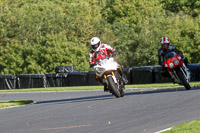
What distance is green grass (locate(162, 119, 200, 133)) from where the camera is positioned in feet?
25.7

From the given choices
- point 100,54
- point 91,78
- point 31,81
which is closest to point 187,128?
point 100,54

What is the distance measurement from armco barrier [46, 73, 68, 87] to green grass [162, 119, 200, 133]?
26.2 meters

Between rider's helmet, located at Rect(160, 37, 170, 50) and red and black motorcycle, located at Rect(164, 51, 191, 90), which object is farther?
rider's helmet, located at Rect(160, 37, 170, 50)

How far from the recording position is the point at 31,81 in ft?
116

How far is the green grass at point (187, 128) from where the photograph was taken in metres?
7.85

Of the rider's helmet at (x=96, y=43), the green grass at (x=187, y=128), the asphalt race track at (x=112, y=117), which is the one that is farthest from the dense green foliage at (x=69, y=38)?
the green grass at (x=187, y=128)

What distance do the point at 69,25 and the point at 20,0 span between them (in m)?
19.9

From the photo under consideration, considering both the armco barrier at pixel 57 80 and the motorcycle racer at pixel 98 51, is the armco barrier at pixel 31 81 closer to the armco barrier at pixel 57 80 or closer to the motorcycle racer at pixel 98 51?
the armco barrier at pixel 57 80

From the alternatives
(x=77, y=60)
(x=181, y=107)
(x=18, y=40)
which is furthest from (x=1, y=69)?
(x=181, y=107)

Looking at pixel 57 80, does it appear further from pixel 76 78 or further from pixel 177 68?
pixel 177 68

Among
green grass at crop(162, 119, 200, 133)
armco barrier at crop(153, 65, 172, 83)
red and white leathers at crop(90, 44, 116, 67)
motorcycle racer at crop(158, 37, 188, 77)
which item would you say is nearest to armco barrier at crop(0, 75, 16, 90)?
armco barrier at crop(153, 65, 172, 83)

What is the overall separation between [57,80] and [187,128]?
89.0ft

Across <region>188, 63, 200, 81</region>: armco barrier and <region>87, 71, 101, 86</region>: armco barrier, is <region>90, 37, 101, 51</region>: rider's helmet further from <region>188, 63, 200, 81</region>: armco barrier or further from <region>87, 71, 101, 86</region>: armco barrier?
<region>87, 71, 101, 86</region>: armco barrier

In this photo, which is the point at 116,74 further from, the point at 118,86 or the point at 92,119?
the point at 92,119
